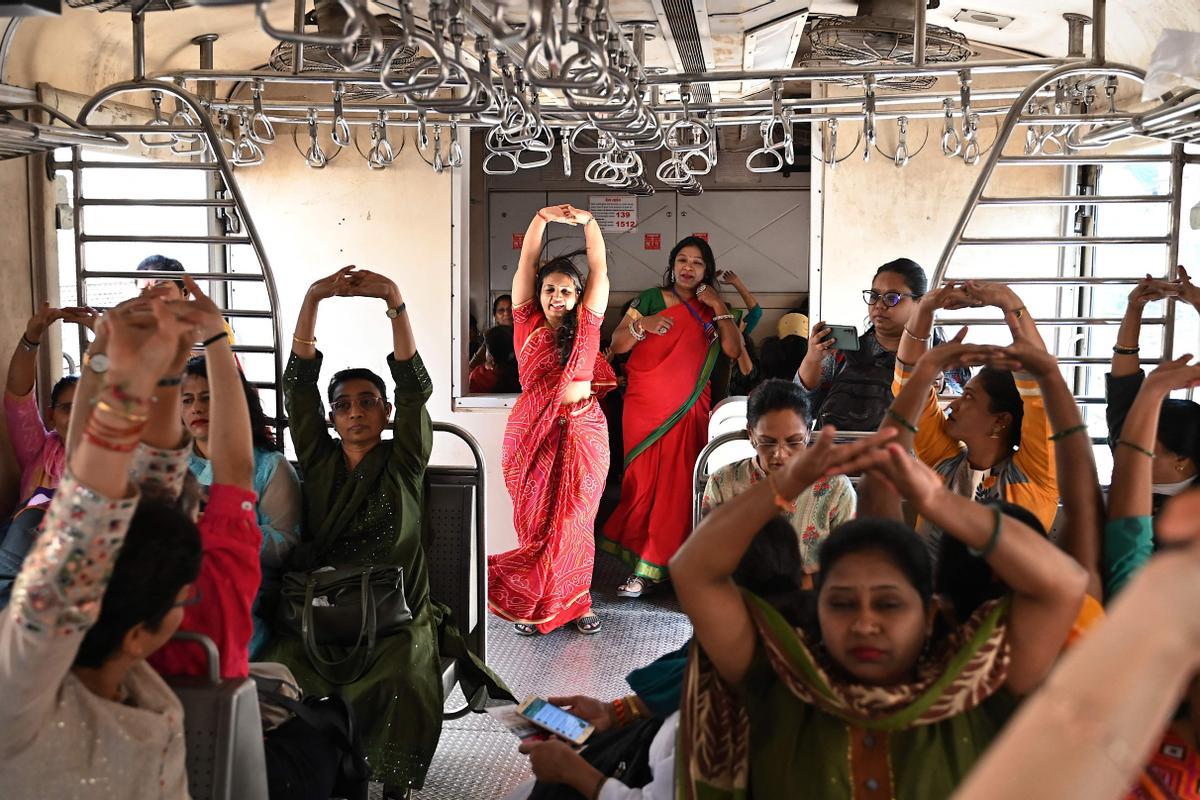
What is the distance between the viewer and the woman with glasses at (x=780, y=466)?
137 inches

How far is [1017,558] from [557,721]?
1.20 meters

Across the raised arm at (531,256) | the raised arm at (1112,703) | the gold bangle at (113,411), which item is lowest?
the raised arm at (1112,703)

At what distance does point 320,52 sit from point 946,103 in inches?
99.0

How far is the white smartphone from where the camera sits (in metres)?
2.61

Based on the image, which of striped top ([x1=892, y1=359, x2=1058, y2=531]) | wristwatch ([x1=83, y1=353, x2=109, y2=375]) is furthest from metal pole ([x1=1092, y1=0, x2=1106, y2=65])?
wristwatch ([x1=83, y1=353, x2=109, y2=375])

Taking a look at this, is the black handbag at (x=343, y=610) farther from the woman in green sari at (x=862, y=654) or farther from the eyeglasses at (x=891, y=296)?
the eyeglasses at (x=891, y=296)

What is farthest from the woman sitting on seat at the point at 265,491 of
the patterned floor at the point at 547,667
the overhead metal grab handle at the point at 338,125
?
the overhead metal grab handle at the point at 338,125

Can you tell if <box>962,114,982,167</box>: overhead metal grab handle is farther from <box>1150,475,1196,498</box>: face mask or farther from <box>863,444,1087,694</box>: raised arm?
<box>863,444,1087,694</box>: raised arm

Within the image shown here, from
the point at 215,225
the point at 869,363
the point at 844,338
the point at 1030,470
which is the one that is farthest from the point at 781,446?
the point at 215,225

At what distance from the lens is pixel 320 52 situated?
4.71 metres

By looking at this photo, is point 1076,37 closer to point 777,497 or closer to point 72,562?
point 777,497

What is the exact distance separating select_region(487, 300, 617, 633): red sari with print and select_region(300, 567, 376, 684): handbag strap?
1959 millimetres

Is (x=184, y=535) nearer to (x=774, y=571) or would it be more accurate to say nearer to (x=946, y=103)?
(x=774, y=571)

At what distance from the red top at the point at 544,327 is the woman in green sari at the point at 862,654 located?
3.42 m
